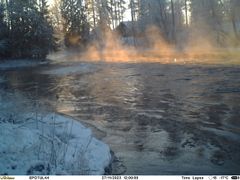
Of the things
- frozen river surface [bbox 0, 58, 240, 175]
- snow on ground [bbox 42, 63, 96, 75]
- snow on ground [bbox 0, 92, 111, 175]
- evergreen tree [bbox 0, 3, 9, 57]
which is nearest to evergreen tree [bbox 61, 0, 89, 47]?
evergreen tree [bbox 0, 3, 9, 57]

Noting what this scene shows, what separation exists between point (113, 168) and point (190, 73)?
17.3 m

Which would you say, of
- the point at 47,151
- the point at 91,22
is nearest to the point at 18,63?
the point at 91,22

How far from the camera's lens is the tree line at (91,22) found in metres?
46.5

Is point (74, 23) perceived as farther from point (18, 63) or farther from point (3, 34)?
point (18, 63)

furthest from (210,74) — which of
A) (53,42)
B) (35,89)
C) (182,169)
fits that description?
(53,42)

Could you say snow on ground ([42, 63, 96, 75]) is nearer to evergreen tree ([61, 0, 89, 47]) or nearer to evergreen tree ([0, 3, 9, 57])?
evergreen tree ([0, 3, 9, 57])

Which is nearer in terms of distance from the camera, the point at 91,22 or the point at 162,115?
the point at 162,115

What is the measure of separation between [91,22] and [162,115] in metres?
60.6

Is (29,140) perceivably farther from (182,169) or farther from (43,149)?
(182,169)

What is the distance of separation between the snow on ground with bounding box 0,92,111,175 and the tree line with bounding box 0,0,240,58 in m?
35.8

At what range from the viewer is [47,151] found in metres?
7.92

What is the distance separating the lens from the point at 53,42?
47.7m

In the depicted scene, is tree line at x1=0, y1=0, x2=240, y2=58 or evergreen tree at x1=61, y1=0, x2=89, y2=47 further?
evergreen tree at x1=61, y1=0, x2=89, y2=47

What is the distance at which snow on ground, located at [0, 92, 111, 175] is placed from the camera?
281 inches
